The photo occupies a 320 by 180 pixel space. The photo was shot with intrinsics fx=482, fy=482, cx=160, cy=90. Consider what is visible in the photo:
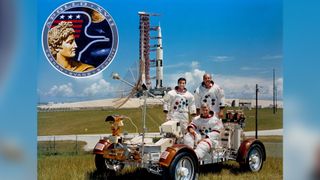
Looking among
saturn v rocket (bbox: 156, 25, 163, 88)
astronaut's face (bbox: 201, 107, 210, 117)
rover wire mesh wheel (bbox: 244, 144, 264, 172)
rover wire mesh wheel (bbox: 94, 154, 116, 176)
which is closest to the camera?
saturn v rocket (bbox: 156, 25, 163, 88)

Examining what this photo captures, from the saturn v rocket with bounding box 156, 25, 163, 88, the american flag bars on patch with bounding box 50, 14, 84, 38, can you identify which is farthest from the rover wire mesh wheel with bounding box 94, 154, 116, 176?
the american flag bars on patch with bounding box 50, 14, 84, 38

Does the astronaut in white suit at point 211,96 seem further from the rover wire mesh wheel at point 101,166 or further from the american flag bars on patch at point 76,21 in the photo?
the american flag bars on patch at point 76,21

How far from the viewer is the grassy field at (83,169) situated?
5316 mm

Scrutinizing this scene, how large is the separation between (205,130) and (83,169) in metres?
1.45

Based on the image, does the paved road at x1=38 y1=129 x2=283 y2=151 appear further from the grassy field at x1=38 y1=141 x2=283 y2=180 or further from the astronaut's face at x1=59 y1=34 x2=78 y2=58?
the astronaut's face at x1=59 y1=34 x2=78 y2=58

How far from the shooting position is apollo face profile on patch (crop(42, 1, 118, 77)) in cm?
519

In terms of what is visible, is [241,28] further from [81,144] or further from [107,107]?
[81,144]

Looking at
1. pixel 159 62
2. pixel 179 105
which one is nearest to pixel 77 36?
pixel 159 62

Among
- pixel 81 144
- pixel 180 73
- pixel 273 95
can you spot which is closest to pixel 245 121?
pixel 273 95

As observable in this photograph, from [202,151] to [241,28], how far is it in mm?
1435

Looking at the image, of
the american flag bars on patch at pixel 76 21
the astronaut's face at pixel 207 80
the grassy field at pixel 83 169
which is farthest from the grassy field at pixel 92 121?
the american flag bars on patch at pixel 76 21

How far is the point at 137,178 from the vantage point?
212 inches

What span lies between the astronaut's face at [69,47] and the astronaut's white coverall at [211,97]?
1458 mm

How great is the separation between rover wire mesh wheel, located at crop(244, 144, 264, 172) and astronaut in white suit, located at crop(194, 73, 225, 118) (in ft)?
1.86
